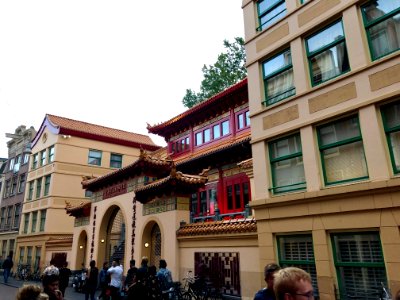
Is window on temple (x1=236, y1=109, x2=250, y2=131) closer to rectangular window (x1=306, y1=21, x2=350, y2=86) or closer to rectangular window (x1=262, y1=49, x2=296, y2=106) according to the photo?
rectangular window (x1=262, y1=49, x2=296, y2=106)

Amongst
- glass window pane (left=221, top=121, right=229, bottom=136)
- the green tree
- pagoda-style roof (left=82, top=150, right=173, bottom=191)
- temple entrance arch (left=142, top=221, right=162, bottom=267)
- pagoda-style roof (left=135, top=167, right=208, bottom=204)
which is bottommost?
temple entrance arch (left=142, top=221, right=162, bottom=267)

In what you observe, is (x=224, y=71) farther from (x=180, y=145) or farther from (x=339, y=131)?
(x=339, y=131)

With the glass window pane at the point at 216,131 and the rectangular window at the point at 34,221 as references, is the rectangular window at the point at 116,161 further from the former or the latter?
the glass window pane at the point at 216,131

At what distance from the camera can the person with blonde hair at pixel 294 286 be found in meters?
2.60

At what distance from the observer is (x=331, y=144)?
9.23 metres

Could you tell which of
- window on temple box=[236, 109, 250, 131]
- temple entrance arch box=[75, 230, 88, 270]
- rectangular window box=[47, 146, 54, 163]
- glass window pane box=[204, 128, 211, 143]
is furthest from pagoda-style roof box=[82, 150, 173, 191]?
rectangular window box=[47, 146, 54, 163]

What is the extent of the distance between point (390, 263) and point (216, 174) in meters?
12.6

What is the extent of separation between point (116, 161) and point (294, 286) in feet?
110

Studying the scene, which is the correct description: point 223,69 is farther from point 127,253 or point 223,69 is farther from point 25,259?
point 25,259

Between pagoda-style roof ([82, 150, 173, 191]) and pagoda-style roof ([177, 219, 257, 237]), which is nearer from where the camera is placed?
pagoda-style roof ([177, 219, 257, 237])

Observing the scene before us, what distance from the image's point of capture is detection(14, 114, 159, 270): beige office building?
1160 inches

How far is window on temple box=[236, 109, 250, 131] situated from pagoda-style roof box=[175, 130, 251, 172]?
0.50 meters

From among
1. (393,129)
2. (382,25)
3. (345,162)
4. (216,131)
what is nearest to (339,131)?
(345,162)

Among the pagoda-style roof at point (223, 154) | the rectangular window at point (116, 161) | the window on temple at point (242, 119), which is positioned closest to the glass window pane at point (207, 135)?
the pagoda-style roof at point (223, 154)
